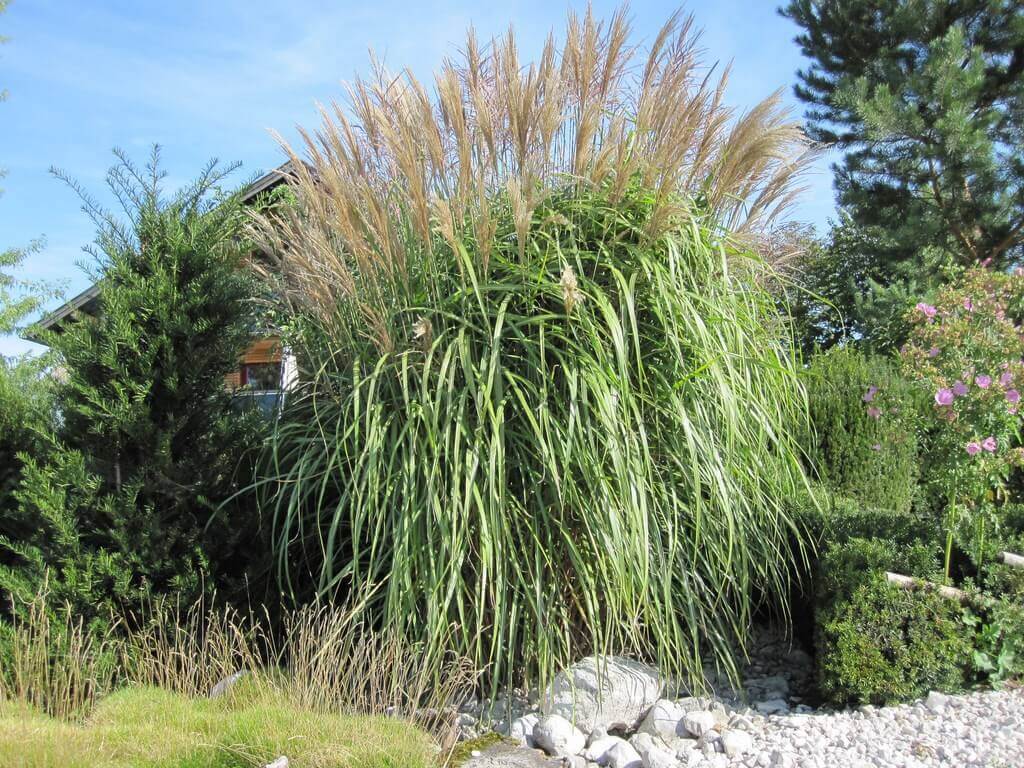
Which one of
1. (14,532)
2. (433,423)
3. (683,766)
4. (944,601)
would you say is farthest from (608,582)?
(14,532)

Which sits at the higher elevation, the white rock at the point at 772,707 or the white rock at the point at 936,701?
the white rock at the point at 936,701

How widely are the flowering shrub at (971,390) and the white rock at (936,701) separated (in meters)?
0.57

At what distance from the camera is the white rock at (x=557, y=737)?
281cm

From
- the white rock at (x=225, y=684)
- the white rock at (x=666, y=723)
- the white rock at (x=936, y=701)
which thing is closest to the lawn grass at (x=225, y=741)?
the white rock at (x=225, y=684)

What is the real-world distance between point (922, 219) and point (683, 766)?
899 cm

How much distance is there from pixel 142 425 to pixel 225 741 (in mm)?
1444

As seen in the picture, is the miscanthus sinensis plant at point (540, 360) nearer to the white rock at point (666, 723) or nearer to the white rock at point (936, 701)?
the white rock at point (666, 723)

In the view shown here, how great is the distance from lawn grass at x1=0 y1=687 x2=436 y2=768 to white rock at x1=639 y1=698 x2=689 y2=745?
0.90 metres

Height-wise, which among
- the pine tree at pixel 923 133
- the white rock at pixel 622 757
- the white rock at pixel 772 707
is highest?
the pine tree at pixel 923 133

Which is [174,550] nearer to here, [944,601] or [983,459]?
[944,601]

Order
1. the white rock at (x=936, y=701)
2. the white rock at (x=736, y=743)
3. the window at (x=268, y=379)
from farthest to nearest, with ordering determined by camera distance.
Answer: the window at (x=268, y=379) → the white rock at (x=936, y=701) → the white rock at (x=736, y=743)

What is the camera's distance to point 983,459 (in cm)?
354

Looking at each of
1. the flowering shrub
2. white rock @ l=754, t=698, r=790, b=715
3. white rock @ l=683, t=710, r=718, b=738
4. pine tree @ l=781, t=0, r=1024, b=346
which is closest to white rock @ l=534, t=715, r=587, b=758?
white rock @ l=683, t=710, r=718, b=738

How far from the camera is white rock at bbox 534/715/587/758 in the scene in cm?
281
